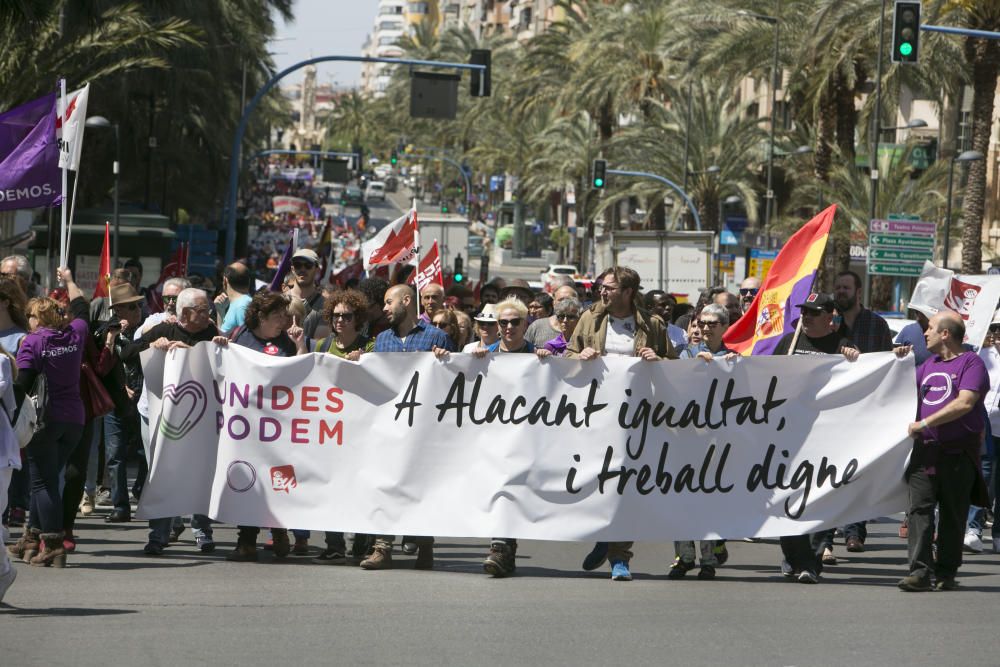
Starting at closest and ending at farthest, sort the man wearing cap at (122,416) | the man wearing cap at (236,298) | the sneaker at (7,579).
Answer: the sneaker at (7,579) → the man wearing cap at (122,416) → the man wearing cap at (236,298)

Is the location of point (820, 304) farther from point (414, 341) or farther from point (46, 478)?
point (46, 478)

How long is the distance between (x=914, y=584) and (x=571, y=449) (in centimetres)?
210

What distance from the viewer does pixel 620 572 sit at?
31.4ft

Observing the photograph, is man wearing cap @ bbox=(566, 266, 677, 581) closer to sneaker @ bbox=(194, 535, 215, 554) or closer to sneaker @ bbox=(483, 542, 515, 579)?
sneaker @ bbox=(483, 542, 515, 579)

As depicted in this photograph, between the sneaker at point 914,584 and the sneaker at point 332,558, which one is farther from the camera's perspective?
the sneaker at point 332,558

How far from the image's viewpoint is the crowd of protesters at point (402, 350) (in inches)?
370

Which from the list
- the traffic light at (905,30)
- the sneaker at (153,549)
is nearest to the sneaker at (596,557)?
the sneaker at (153,549)

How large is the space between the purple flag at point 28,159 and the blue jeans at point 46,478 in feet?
16.5

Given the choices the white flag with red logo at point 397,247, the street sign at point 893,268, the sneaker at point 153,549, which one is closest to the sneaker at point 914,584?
the sneaker at point 153,549

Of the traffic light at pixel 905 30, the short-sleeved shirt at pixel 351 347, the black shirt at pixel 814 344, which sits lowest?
the short-sleeved shirt at pixel 351 347

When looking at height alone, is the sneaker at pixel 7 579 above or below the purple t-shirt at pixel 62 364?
below

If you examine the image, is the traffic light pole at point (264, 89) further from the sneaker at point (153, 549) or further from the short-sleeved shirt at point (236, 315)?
the sneaker at point (153, 549)

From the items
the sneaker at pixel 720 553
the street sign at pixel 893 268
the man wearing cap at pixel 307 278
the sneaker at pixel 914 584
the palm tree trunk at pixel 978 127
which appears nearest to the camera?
the sneaker at pixel 914 584

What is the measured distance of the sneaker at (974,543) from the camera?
1162cm
